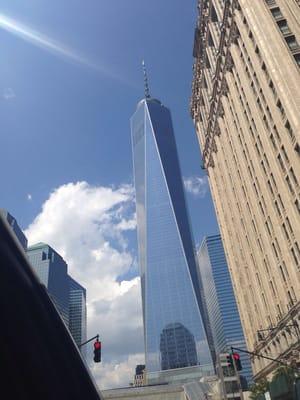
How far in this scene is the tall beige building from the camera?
4397cm

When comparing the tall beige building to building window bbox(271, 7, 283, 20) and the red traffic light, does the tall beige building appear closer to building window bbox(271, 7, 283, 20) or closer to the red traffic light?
building window bbox(271, 7, 283, 20)

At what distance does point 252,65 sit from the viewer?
175 feet

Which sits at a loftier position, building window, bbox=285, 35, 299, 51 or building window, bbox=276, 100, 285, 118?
building window, bbox=285, 35, 299, 51

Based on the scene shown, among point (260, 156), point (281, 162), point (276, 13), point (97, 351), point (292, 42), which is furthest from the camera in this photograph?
point (260, 156)

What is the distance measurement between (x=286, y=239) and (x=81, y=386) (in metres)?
47.4

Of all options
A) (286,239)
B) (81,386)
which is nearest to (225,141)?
(286,239)

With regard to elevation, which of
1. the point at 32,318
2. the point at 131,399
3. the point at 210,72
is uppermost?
the point at 210,72

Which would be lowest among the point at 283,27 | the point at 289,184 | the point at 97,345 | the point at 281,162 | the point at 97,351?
the point at 97,351

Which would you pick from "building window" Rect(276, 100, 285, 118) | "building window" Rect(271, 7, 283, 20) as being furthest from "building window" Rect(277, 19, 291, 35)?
"building window" Rect(276, 100, 285, 118)

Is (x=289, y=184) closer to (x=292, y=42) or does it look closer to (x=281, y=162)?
(x=281, y=162)

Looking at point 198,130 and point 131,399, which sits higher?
point 198,130

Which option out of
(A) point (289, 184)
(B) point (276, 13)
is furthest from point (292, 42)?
(A) point (289, 184)

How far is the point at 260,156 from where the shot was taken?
176 ft

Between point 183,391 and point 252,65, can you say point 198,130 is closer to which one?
point 252,65
